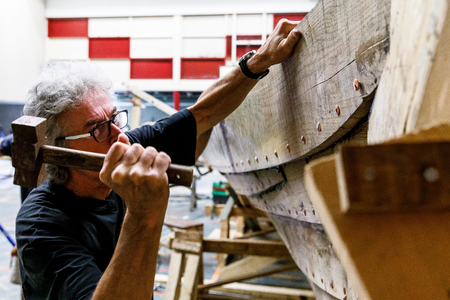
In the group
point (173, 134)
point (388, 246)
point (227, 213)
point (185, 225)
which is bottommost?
point (227, 213)

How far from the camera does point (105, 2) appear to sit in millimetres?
8484

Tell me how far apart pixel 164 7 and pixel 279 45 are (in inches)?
317

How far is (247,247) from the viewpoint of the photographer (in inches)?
91.7

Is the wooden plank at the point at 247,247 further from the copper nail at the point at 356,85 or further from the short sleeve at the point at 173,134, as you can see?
the copper nail at the point at 356,85

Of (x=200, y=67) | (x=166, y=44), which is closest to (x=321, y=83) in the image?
(x=200, y=67)

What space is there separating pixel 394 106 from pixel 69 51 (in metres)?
9.51

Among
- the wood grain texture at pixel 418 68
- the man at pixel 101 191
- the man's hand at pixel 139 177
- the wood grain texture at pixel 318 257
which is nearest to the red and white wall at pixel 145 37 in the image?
the man at pixel 101 191

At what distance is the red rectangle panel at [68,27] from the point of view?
27.8 feet

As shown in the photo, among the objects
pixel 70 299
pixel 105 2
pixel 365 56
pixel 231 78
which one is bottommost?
pixel 70 299

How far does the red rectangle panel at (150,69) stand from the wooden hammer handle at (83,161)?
7.41m

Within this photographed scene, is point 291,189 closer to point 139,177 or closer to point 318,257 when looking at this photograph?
point 318,257

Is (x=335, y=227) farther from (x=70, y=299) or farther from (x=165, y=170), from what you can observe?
(x=70, y=299)

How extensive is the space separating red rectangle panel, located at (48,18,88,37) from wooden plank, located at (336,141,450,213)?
9.41 metres

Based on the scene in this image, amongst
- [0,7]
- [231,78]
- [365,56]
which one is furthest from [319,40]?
[0,7]
